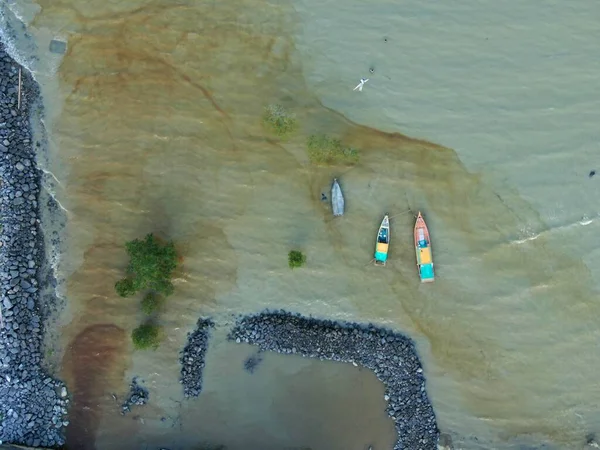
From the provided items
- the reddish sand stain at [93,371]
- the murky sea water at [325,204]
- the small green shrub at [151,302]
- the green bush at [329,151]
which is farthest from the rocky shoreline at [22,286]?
the green bush at [329,151]

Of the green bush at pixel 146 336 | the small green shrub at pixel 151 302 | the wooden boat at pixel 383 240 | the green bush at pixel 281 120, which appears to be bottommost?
the green bush at pixel 146 336

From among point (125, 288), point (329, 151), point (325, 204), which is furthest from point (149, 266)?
point (329, 151)

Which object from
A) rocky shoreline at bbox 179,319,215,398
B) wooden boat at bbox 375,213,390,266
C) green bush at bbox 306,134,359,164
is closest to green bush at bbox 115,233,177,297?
rocky shoreline at bbox 179,319,215,398

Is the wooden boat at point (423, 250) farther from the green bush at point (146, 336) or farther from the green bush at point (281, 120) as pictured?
the green bush at point (146, 336)

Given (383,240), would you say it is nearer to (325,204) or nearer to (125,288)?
(325,204)

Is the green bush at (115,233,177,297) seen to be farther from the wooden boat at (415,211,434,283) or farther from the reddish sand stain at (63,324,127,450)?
the wooden boat at (415,211,434,283)

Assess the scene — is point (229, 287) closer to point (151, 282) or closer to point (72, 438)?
point (151, 282)
